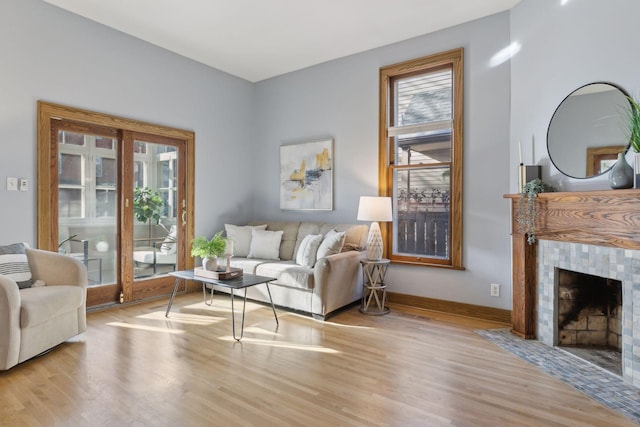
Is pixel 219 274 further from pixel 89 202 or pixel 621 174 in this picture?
pixel 621 174

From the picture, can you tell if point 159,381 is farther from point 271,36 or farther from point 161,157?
point 271,36

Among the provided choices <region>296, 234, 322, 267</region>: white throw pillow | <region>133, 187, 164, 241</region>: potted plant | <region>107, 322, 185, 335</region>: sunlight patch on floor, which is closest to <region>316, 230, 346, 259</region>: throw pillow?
<region>296, 234, 322, 267</region>: white throw pillow

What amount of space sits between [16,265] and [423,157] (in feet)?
13.0

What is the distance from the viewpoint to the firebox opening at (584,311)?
2969 millimetres

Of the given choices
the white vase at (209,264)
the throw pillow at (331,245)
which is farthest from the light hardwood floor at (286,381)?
the throw pillow at (331,245)

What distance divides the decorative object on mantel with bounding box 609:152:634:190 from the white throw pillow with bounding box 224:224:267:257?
147 inches

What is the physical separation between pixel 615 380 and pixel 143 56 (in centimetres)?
532

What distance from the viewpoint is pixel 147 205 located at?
14.6ft

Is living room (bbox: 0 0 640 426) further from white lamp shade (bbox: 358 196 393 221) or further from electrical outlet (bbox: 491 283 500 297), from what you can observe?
white lamp shade (bbox: 358 196 393 221)

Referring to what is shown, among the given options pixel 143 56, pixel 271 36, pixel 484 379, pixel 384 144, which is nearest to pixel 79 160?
pixel 143 56

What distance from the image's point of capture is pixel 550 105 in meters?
3.12

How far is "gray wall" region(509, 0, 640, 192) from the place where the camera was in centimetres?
253

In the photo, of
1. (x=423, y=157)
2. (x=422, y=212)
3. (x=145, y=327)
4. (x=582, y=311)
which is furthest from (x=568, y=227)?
(x=145, y=327)

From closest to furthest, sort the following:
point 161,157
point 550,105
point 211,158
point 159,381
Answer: point 159,381 < point 550,105 < point 161,157 < point 211,158
